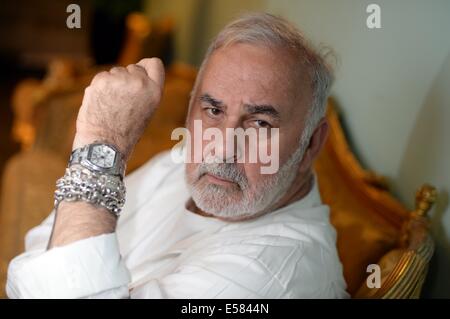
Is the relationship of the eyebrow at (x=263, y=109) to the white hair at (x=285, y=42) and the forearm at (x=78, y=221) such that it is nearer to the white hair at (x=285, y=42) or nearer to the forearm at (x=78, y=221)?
the white hair at (x=285, y=42)

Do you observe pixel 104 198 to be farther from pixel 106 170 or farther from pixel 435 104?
pixel 435 104

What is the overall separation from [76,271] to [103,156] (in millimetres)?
144

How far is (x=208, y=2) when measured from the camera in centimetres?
172

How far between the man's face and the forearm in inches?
9.9

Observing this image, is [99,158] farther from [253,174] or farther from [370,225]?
[370,225]

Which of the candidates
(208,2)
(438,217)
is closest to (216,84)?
(438,217)

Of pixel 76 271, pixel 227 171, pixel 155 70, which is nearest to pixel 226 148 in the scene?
pixel 227 171

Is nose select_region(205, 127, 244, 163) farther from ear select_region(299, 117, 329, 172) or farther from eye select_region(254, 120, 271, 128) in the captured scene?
ear select_region(299, 117, 329, 172)

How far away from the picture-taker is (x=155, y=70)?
0.68m

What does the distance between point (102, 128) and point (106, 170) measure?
2.2 inches

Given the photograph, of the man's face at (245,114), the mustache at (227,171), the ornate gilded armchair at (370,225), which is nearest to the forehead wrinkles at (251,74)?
the man's face at (245,114)

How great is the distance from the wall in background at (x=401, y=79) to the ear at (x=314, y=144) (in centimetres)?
16

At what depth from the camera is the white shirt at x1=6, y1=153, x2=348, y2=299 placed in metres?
0.65

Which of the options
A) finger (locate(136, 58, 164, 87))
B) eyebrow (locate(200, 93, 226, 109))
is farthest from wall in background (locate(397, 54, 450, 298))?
finger (locate(136, 58, 164, 87))
